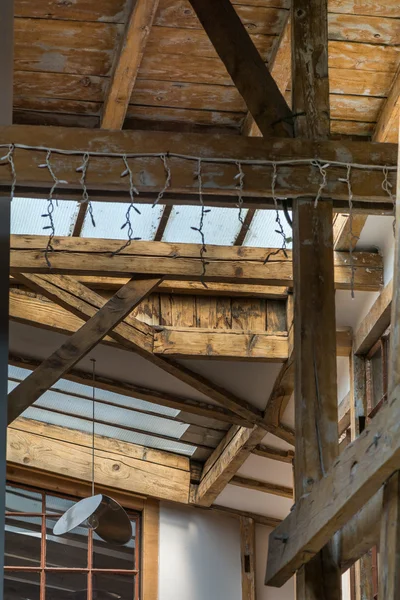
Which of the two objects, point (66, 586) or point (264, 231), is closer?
point (264, 231)

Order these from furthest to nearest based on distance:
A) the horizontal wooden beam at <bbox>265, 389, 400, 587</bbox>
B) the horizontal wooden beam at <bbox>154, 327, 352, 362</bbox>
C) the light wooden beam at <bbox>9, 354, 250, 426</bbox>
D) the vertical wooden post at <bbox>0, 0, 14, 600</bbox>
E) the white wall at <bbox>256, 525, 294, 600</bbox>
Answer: the white wall at <bbox>256, 525, 294, 600</bbox> < the light wooden beam at <bbox>9, 354, 250, 426</bbox> < the horizontal wooden beam at <bbox>154, 327, 352, 362</bbox> < the vertical wooden post at <bbox>0, 0, 14, 600</bbox> < the horizontal wooden beam at <bbox>265, 389, 400, 587</bbox>

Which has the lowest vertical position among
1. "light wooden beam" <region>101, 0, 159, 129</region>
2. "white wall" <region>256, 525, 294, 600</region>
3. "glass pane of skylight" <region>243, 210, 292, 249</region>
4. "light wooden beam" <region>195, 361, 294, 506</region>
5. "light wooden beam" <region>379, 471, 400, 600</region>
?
"light wooden beam" <region>379, 471, 400, 600</region>

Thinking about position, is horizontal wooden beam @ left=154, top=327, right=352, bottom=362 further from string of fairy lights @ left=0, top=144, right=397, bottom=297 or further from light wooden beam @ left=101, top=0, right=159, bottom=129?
string of fairy lights @ left=0, top=144, right=397, bottom=297

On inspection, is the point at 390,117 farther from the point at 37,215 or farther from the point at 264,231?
the point at 37,215

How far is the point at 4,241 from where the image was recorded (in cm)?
381

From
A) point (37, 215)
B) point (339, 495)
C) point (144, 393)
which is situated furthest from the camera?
point (144, 393)

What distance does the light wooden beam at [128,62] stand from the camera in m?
4.31

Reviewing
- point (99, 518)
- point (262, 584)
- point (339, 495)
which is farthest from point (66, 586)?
point (339, 495)

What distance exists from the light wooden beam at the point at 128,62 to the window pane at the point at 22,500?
204 inches

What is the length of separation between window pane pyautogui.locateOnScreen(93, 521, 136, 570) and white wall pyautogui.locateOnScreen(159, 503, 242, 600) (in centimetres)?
27

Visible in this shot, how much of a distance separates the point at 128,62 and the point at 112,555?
5805 mm

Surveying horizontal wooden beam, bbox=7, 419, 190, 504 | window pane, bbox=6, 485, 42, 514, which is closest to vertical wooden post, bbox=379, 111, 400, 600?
horizontal wooden beam, bbox=7, 419, 190, 504

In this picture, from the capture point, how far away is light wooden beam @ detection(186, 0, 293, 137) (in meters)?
3.91

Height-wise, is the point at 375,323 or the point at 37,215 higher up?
the point at 37,215
